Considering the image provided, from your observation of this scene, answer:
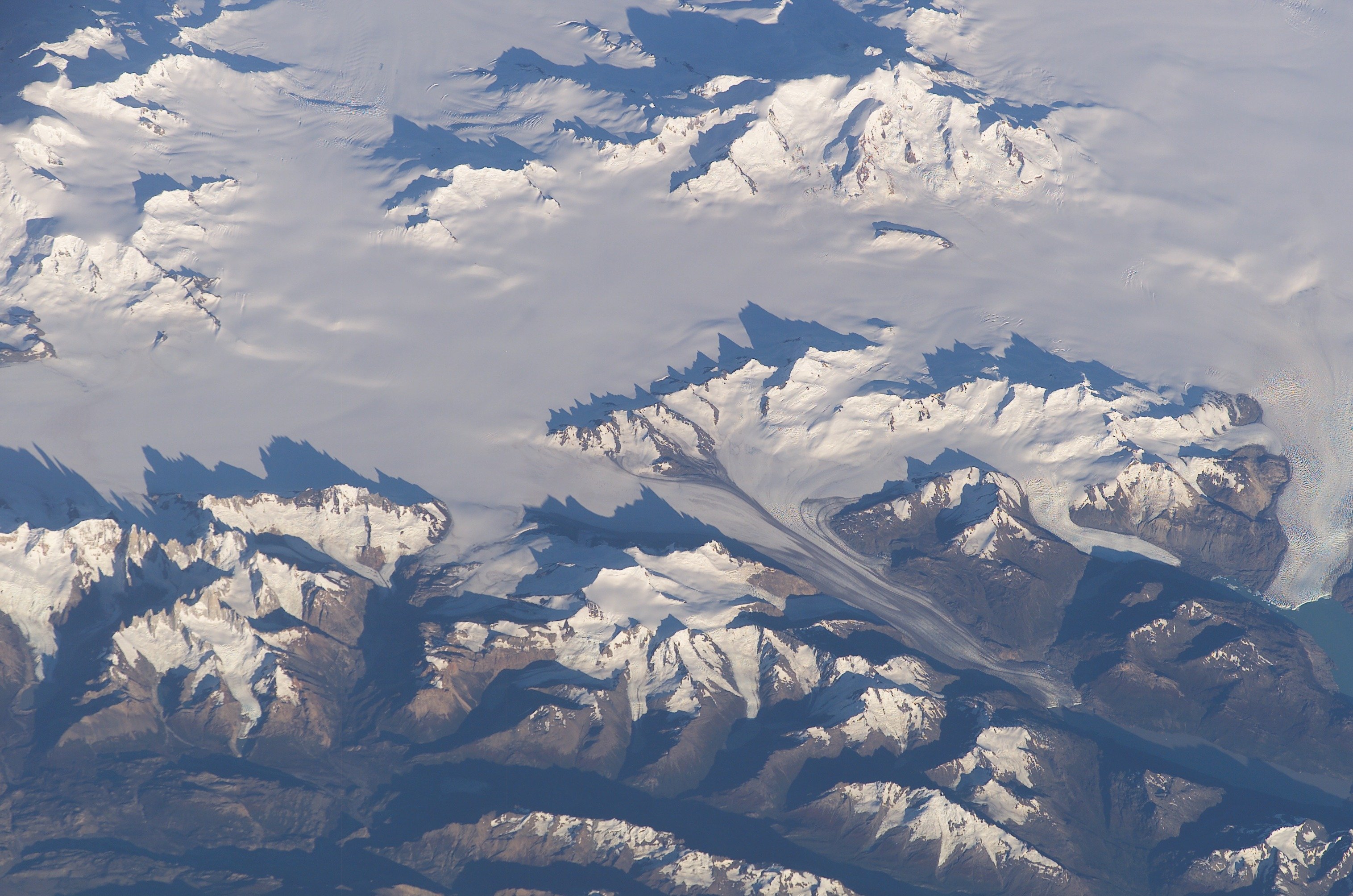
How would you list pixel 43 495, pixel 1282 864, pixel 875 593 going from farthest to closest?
pixel 875 593
pixel 43 495
pixel 1282 864

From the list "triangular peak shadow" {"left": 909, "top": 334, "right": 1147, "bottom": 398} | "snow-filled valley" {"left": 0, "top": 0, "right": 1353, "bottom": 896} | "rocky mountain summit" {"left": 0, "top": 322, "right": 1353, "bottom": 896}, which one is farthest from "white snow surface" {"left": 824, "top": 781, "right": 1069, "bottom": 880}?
"triangular peak shadow" {"left": 909, "top": 334, "right": 1147, "bottom": 398}

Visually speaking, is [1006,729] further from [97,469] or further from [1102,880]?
[97,469]

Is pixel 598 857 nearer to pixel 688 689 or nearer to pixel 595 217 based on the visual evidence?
pixel 688 689

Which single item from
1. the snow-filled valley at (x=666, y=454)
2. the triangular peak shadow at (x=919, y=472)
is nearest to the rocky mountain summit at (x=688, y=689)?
the triangular peak shadow at (x=919, y=472)

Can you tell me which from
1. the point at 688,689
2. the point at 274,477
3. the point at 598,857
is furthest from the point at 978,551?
the point at 274,477

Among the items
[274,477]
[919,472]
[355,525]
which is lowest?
[919,472]

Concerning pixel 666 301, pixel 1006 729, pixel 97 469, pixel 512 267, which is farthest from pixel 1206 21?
pixel 97 469

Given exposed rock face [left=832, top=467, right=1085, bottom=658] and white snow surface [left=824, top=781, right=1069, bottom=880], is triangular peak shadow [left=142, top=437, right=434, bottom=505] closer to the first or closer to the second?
exposed rock face [left=832, top=467, right=1085, bottom=658]
